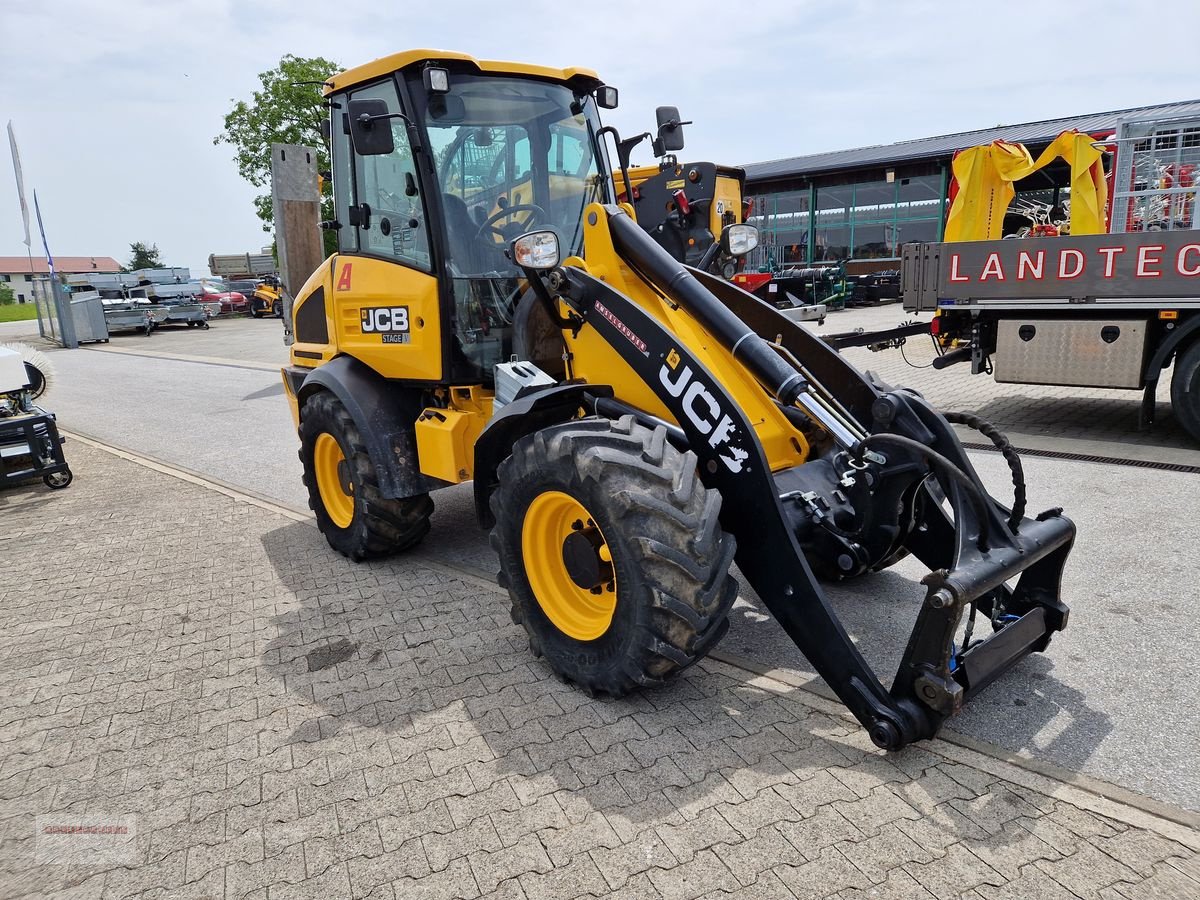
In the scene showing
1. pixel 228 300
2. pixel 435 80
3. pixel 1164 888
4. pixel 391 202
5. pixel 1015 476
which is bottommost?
pixel 1164 888

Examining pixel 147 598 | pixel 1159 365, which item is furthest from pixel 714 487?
pixel 1159 365

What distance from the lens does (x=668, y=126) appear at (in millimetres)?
5121

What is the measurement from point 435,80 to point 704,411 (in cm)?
226

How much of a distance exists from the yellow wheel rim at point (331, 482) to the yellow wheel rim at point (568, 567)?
217 centimetres

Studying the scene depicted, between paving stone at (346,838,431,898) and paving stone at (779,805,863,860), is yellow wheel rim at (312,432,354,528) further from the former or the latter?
paving stone at (779,805,863,860)

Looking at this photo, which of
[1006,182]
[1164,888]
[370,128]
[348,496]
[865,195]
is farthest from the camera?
[865,195]

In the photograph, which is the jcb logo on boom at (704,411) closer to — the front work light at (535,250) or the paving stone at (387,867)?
the front work light at (535,250)

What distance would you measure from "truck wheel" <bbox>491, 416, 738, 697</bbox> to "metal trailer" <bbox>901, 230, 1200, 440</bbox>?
4447 mm

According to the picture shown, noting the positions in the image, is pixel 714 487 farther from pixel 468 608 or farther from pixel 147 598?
pixel 147 598

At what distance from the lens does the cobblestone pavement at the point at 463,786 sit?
244 cm

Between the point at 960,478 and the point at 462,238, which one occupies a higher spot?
the point at 462,238

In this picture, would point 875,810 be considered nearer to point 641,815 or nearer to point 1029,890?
point 1029,890

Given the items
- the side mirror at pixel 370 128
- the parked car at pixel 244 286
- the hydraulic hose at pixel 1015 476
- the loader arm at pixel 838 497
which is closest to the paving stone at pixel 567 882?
the loader arm at pixel 838 497

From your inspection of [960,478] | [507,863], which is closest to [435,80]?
[960,478]
